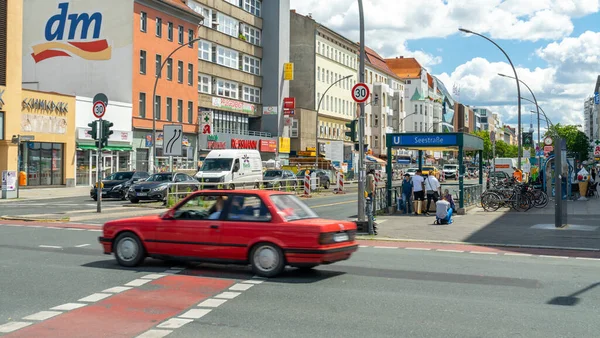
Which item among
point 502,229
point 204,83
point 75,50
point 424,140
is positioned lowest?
point 502,229

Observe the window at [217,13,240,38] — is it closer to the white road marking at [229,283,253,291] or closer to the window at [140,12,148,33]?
the window at [140,12,148,33]

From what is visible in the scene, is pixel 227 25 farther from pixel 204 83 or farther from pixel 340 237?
pixel 340 237

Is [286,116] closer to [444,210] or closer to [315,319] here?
[444,210]

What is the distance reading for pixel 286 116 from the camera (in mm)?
74312

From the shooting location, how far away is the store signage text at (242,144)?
65.4 metres

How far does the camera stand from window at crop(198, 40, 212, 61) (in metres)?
63.7

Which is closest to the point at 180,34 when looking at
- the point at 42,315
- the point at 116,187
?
the point at 116,187

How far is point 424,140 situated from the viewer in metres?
25.8

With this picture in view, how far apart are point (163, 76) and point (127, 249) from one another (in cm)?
4686

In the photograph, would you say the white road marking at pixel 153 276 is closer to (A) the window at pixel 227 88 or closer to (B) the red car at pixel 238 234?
(B) the red car at pixel 238 234

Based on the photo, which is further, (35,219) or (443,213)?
(35,219)

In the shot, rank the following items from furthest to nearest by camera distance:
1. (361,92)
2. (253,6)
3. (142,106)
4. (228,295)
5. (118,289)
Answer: (253,6) < (142,106) < (361,92) < (118,289) < (228,295)

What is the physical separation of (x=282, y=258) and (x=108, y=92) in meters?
45.1

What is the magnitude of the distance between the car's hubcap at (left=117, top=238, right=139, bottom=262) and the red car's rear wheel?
2.19 metres
